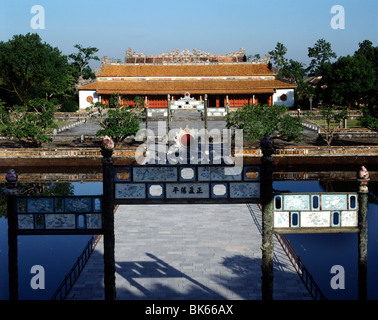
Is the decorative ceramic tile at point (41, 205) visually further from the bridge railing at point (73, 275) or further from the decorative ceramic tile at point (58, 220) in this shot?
the bridge railing at point (73, 275)

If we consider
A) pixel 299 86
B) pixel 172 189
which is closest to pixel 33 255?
pixel 172 189

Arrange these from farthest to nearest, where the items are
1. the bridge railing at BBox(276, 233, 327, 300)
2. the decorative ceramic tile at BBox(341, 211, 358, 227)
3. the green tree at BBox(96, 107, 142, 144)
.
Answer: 1. the green tree at BBox(96, 107, 142, 144)
2. the bridge railing at BBox(276, 233, 327, 300)
3. the decorative ceramic tile at BBox(341, 211, 358, 227)

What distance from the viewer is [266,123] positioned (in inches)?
1329

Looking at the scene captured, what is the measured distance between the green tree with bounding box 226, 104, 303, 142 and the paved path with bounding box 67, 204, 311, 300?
41.6 feet

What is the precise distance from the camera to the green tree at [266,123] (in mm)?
33406

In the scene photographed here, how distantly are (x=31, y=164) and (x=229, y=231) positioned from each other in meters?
19.7

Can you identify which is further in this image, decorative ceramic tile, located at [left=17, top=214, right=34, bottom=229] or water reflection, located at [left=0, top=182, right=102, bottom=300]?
water reflection, located at [left=0, top=182, right=102, bottom=300]

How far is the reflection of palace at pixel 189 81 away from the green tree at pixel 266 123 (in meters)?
27.5

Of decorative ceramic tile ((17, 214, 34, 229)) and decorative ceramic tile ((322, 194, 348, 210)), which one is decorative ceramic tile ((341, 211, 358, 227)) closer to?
decorative ceramic tile ((322, 194, 348, 210))

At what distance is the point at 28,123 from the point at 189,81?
3206 centimetres

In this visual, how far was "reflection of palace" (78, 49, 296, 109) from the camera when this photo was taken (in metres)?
63.2

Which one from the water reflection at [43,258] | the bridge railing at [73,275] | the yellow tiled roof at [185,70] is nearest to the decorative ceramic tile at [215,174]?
the bridge railing at [73,275]

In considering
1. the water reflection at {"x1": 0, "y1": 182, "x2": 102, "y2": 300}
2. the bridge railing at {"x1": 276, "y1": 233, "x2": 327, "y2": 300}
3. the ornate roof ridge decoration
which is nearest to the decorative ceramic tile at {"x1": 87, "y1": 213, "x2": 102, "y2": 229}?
the water reflection at {"x1": 0, "y1": 182, "x2": 102, "y2": 300}

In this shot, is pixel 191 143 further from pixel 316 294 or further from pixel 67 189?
pixel 316 294
